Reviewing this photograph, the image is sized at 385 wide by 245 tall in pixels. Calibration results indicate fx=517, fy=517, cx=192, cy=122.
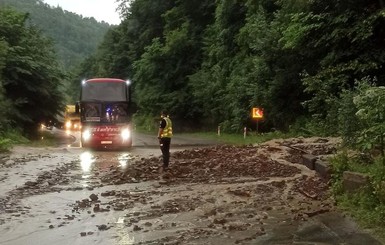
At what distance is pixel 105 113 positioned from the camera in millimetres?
26750

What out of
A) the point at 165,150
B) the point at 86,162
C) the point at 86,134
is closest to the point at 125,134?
the point at 86,134

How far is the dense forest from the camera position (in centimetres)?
2278

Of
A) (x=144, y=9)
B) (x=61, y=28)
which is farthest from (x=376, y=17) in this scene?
(x=61, y=28)

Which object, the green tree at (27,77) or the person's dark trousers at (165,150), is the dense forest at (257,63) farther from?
the person's dark trousers at (165,150)

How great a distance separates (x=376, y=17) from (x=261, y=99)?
1247cm

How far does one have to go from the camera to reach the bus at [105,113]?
26328 mm

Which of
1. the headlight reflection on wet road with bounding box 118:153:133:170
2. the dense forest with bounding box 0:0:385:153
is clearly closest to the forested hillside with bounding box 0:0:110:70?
the dense forest with bounding box 0:0:385:153

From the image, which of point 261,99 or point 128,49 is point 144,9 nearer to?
point 128,49

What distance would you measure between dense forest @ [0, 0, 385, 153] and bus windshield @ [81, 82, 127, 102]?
902 centimetres

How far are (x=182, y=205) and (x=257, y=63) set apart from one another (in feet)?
76.8

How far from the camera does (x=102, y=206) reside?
11.2 metres

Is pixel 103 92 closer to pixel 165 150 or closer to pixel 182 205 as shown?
pixel 165 150

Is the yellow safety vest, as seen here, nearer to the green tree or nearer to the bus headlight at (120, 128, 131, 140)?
the bus headlight at (120, 128, 131, 140)

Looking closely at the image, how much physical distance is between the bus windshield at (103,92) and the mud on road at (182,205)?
9.33 metres
